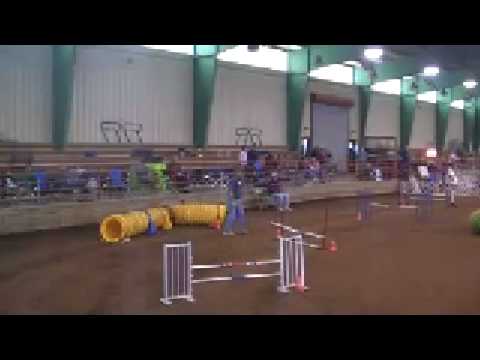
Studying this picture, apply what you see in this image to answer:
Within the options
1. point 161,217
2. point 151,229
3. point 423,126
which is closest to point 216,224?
point 161,217

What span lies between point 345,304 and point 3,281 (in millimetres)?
6272

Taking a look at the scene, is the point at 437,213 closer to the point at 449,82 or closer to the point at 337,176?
Result: the point at 337,176

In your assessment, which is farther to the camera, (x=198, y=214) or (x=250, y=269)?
(x=198, y=214)

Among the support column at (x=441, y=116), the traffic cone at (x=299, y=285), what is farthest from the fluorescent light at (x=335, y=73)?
the traffic cone at (x=299, y=285)

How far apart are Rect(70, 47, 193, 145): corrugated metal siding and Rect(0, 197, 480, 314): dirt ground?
7.74m

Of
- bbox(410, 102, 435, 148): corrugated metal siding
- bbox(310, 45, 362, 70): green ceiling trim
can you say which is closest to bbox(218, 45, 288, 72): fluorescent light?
bbox(310, 45, 362, 70): green ceiling trim

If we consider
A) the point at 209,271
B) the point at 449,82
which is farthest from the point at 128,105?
the point at 449,82

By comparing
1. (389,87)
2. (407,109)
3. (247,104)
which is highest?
(389,87)

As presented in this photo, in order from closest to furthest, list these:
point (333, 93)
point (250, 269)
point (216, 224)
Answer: point (250, 269)
point (216, 224)
point (333, 93)

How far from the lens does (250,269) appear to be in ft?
38.5

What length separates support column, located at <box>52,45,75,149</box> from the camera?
22234 millimetres

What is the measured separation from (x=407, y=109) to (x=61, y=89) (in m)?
29.9

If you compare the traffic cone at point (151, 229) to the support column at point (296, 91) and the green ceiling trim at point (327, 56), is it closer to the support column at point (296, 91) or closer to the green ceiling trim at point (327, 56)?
the support column at point (296, 91)

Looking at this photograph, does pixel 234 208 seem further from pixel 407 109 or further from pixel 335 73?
pixel 407 109
